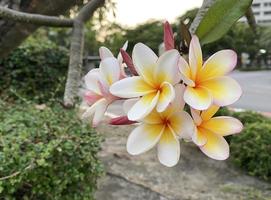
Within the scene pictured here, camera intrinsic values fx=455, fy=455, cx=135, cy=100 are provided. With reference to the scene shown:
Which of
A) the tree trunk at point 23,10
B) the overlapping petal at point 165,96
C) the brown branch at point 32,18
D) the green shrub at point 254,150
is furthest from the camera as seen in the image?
the green shrub at point 254,150

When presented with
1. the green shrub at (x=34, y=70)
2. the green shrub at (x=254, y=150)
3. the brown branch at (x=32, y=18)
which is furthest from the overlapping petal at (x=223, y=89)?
the green shrub at (x=34, y=70)

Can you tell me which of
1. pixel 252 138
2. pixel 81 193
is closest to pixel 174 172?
pixel 252 138

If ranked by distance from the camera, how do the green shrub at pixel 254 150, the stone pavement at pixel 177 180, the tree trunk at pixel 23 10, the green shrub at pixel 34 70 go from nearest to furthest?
the tree trunk at pixel 23 10
the stone pavement at pixel 177 180
the green shrub at pixel 254 150
the green shrub at pixel 34 70

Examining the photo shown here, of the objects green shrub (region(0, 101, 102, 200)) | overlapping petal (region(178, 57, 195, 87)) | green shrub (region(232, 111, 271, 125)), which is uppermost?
overlapping petal (region(178, 57, 195, 87))

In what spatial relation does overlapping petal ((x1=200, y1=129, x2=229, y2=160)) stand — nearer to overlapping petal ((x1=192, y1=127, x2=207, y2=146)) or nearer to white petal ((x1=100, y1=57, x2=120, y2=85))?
overlapping petal ((x1=192, y1=127, x2=207, y2=146))

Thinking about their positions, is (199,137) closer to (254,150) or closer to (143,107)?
(143,107)

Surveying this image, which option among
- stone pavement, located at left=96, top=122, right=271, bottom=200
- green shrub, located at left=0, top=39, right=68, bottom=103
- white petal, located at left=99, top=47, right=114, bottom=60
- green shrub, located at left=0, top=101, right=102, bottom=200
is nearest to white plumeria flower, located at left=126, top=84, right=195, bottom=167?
white petal, located at left=99, top=47, right=114, bottom=60

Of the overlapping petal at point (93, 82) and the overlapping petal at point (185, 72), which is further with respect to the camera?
the overlapping petal at point (93, 82)

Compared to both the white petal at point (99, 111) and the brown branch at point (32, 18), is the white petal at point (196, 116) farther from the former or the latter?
the brown branch at point (32, 18)
